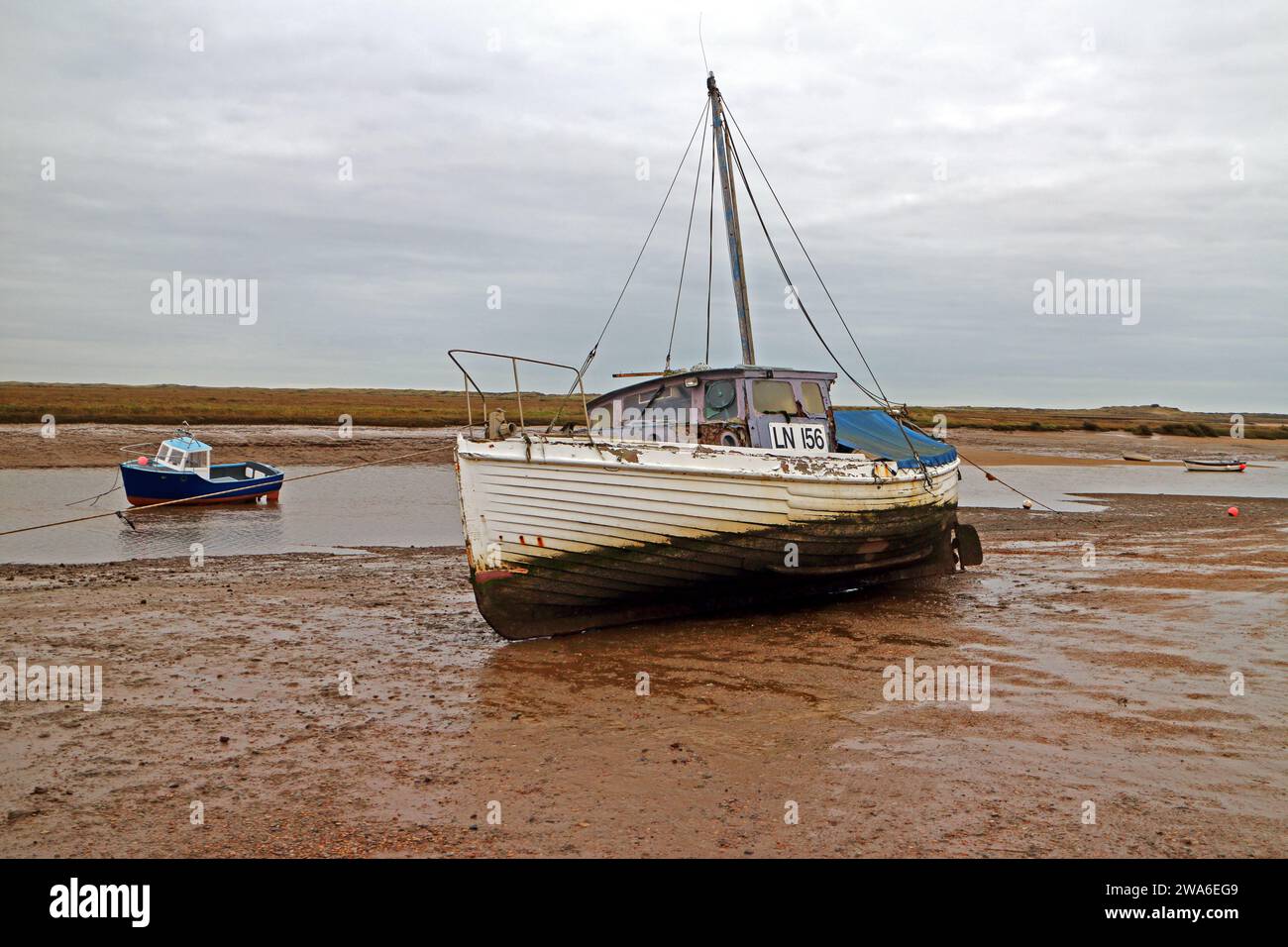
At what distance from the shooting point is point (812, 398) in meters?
12.1

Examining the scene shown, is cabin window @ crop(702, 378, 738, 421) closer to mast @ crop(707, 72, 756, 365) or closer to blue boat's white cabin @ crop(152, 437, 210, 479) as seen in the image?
mast @ crop(707, 72, 756, 365)

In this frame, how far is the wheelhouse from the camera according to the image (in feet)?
36.3

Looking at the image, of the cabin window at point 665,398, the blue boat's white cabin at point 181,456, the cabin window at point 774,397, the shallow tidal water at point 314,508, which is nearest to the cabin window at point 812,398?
the cabin window at point 774,397

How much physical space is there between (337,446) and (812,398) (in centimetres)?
3172

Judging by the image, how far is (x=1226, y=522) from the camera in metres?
19.6

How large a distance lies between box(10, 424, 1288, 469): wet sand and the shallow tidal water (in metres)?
2.61

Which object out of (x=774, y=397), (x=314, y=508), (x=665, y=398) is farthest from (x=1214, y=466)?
(x=314, y=508)

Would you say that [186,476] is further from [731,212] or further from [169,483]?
[731,212]

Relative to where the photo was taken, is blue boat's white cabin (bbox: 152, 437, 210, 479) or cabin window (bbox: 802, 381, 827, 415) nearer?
cabin window (bbox: 802, 381, 827, 415)

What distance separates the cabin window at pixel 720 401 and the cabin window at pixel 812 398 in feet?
4.12

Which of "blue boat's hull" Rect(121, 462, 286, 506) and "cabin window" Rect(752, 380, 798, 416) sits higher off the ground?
"cabin window" Rect(752, 380, 798, 416)

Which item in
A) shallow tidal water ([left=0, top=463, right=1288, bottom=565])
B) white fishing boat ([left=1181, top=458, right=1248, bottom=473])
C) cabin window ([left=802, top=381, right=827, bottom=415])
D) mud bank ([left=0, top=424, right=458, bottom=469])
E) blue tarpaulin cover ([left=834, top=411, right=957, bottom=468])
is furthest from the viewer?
white fishing boat ([left=1181, top=458, right=1248, bottom=473])

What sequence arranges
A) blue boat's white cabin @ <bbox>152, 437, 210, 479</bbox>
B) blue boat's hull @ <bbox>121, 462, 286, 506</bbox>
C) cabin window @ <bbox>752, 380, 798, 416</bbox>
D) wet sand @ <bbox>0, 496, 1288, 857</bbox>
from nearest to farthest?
1. wet sand @ <bbox>0, 496, 1288, 857</bbox>
2. cabin window @ <bbox>752, 380, 798, 416</bbox>
3. blue boat's hull @ <bbox>121, 462, 286, 506</bbox>
4. blue boat's white cabin @ <bbox>152, 437, 210, 479</bbox>

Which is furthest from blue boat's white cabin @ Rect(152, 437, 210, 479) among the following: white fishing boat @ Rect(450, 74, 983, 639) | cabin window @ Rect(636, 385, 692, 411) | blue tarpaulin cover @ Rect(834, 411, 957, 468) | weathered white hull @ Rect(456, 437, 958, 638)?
blue tarpaulin cover @ Rect(834, 411, 957, 468)
